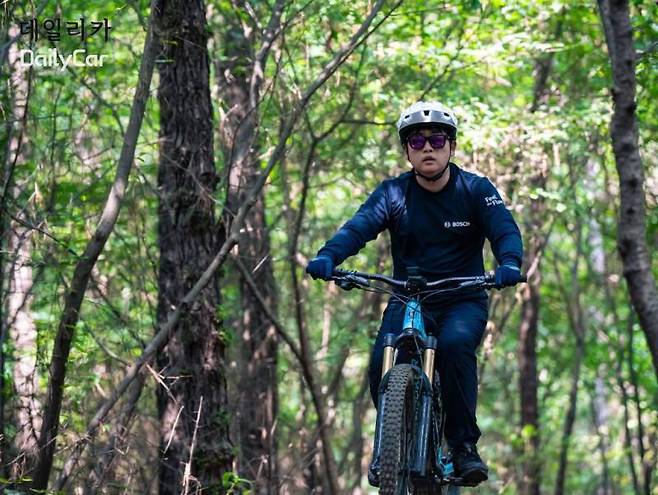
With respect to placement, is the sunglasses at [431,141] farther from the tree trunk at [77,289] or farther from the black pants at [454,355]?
the tree trunk at [77,289]

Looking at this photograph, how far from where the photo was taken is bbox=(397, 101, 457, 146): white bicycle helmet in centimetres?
596

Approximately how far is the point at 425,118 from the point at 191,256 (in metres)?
2.56

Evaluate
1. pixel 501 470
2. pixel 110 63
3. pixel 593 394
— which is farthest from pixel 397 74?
Result: pixel 593 394

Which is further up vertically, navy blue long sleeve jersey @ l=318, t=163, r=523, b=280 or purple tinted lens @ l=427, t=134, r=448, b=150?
purple tinted lens @ l=427, t=134, r=448, b=150

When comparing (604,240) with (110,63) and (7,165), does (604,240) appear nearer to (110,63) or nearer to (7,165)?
(110,63)

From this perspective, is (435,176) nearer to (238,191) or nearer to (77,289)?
(77,289)

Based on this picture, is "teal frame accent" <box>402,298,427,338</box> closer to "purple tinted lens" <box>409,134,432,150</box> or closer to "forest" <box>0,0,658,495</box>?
"purple tinted lens" <box>409,134,432,150</box>

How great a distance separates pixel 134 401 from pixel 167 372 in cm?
42

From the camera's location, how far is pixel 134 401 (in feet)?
24.3

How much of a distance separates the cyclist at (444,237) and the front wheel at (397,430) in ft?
1.39

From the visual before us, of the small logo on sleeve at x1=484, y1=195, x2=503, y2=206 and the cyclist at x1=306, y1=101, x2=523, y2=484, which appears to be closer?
the cyclist at x1=306, y1=101, x2=523, y2=484

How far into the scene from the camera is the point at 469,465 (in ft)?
19.0

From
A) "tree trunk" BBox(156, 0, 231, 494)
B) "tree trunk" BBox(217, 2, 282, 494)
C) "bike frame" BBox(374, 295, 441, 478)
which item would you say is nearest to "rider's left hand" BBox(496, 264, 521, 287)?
"bike frame" BBox(374, 295, 441, 478)

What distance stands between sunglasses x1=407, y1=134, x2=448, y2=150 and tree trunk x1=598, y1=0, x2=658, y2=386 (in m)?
1.21
